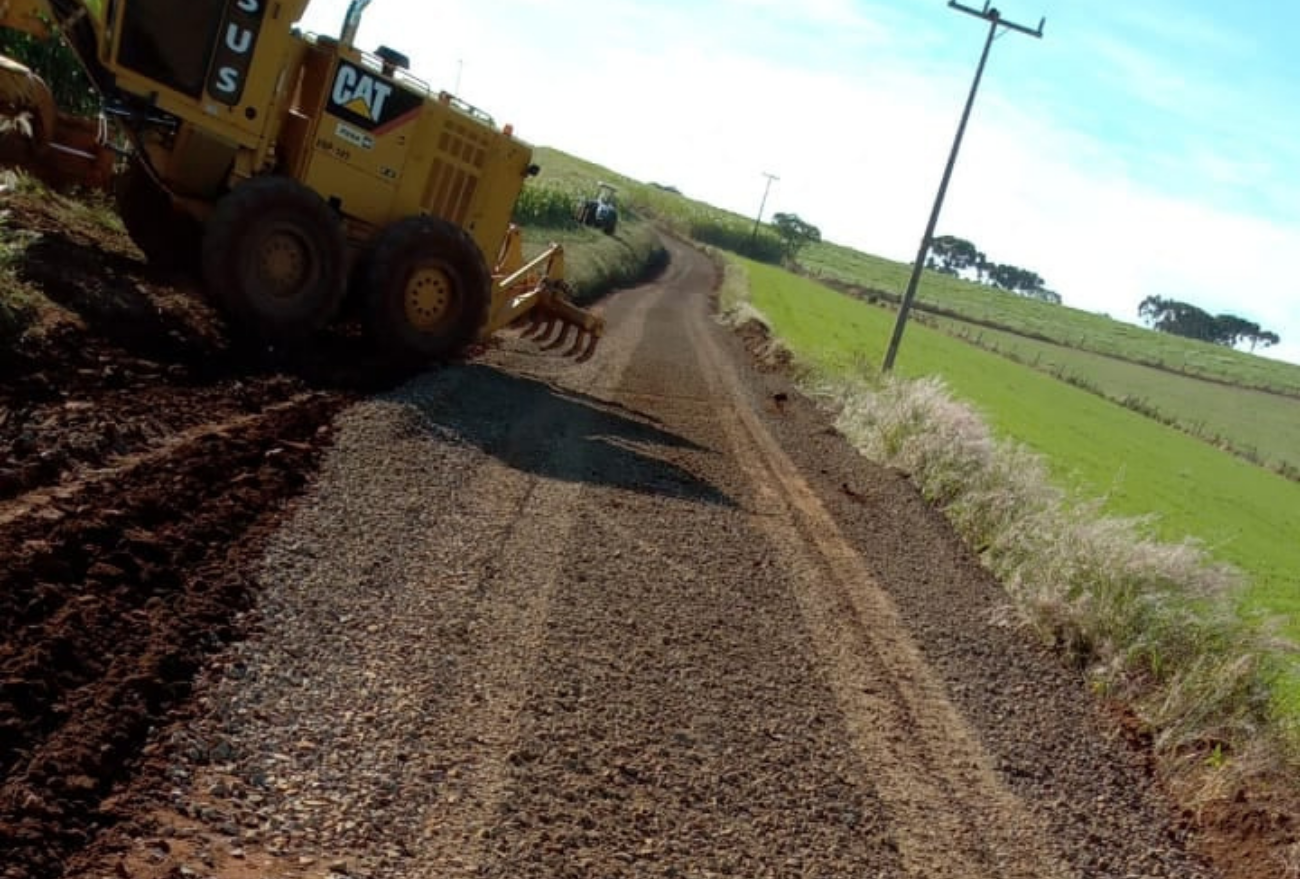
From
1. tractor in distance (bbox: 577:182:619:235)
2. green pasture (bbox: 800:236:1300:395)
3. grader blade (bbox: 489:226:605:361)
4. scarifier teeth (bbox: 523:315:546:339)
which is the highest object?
green pasture (bbox: 800:236:1300:395)

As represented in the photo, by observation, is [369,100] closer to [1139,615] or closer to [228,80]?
[228,80]

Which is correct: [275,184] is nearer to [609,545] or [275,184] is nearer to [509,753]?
[609,545]

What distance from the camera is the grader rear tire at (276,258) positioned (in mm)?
10531

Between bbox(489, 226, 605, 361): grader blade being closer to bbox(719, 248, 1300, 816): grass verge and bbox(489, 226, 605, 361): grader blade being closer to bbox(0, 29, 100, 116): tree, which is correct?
bbox(719, 248, 1300, 816): grass verge

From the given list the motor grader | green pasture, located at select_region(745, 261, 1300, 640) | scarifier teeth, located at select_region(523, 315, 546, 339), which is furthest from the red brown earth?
green pasture, located at select_region(745, 261, 1300, 640)

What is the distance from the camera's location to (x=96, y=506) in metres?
6.23

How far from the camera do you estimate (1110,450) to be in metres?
30.6

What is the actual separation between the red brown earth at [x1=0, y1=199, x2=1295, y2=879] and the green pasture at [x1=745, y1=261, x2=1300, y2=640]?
13.1 feet

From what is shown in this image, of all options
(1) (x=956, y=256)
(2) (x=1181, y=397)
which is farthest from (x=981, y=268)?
(2) (x=1181, y=397)

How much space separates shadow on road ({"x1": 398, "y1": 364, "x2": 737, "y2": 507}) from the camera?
1039cm

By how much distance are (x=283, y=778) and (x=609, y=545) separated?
13.8 ft

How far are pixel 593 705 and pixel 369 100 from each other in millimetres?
7631

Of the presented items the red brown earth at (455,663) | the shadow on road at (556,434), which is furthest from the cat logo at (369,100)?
the shadow on road at (556,434)

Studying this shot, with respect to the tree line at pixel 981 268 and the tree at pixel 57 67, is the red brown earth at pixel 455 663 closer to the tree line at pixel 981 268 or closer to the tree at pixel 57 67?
the tree at pixel 57 67
